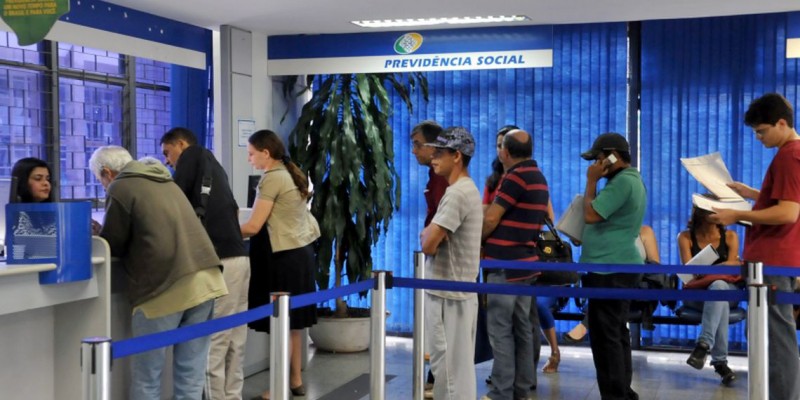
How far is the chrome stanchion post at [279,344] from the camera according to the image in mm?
3279

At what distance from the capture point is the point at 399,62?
677 cm

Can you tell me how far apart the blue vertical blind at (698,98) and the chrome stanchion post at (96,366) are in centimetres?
545

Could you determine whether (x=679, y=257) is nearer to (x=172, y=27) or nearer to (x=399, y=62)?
(x=399, y=62)

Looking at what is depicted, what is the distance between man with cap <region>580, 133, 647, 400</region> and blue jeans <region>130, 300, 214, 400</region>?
182 centimetres

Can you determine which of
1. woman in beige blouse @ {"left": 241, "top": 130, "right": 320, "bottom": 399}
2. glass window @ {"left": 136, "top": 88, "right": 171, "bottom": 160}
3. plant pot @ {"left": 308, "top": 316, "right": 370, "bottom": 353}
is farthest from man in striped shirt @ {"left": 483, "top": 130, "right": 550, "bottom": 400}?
glass window @ {"left": 136, "top": 88, "right": 171, "bottom": 160}

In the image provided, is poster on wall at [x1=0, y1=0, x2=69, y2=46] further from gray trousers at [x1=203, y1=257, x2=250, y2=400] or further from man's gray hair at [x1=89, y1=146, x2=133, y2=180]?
gray trousers at [x1=203, y1=257, x2=250, y2=400]

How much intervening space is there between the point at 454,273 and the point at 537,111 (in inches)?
146

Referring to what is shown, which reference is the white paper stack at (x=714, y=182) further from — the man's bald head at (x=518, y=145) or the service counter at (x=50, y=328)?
the service counter at (x=50, y=328)

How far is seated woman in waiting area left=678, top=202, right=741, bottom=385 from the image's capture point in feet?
20.2

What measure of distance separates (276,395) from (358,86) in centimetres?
402

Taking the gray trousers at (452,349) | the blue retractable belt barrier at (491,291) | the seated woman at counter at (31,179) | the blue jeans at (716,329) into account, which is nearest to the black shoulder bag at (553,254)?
the blue retractable belt barrier at (491,291)

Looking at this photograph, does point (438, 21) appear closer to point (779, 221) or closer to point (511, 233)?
point (511, 233)

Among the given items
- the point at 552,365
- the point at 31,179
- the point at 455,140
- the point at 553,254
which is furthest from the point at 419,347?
the point at 31,179

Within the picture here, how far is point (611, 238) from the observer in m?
4.65
